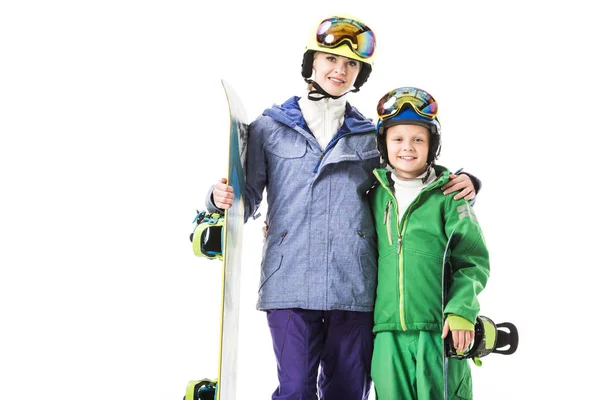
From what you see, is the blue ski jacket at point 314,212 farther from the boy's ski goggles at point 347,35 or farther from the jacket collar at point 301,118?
the boy's ski goggles at point 347,35

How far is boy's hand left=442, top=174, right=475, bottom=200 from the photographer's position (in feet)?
10.0

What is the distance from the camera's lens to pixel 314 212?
3.13m

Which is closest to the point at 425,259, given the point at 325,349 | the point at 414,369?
the point at 414,369

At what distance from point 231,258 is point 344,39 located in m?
0.94

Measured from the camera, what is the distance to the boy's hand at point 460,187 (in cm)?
305

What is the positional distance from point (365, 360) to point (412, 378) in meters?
0.20

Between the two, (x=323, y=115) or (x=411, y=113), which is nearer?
(x=411, y=113)

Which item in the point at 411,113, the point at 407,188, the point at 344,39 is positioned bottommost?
the point at 407,188

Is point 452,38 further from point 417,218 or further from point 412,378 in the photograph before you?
point 412,378

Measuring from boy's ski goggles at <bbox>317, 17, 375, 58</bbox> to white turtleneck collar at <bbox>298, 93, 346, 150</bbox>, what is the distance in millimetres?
218

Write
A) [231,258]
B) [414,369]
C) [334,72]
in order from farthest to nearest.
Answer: [334,72], [231,258], [414,369]

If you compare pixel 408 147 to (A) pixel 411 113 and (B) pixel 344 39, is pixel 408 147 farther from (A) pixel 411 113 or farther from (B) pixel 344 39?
(B) pixel 344 39

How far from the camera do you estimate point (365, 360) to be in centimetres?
309

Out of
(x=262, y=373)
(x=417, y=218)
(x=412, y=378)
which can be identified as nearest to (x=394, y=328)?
(x=412, y=378)
